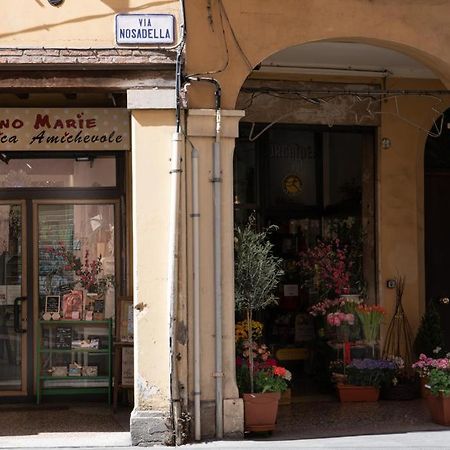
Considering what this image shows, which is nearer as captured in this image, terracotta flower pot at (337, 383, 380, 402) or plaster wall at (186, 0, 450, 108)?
plaster wall at (186, 0, 450, 108)

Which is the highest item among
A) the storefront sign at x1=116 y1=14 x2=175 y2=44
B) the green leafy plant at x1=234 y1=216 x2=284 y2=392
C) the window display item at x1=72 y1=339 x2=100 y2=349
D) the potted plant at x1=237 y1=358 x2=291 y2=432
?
the storefront sign at x1=116 y1=14 x2=175 y2=44

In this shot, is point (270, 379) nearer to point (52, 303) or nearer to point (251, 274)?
point (251, 274)

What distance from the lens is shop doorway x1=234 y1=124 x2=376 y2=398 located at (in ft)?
35.5

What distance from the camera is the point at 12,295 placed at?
9945 millimetres

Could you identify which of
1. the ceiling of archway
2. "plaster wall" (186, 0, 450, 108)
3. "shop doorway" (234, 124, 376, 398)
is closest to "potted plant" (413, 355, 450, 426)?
"shop doorway" (234, 124, 376, 398)

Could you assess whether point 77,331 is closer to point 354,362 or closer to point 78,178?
point 78,178

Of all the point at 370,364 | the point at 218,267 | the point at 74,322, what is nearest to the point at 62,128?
the point at 74,322

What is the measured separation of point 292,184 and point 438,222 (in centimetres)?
203

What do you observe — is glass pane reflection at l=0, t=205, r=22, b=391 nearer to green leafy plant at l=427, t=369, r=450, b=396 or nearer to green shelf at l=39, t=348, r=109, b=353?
green shelf at l=39, t=348, r=109, b=353

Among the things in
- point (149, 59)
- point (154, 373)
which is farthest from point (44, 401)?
point (149, 59)

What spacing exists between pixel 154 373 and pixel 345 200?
177 inches

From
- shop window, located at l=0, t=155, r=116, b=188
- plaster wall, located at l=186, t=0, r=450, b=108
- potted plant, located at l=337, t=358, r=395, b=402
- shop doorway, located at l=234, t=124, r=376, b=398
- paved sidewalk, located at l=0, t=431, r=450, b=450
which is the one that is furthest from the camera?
shop doorway, located at l=234, t=124, r=376, b=398

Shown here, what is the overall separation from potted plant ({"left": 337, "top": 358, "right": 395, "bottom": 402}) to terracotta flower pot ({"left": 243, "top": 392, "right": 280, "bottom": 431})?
2002 millimetres

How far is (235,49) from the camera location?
809 cm
